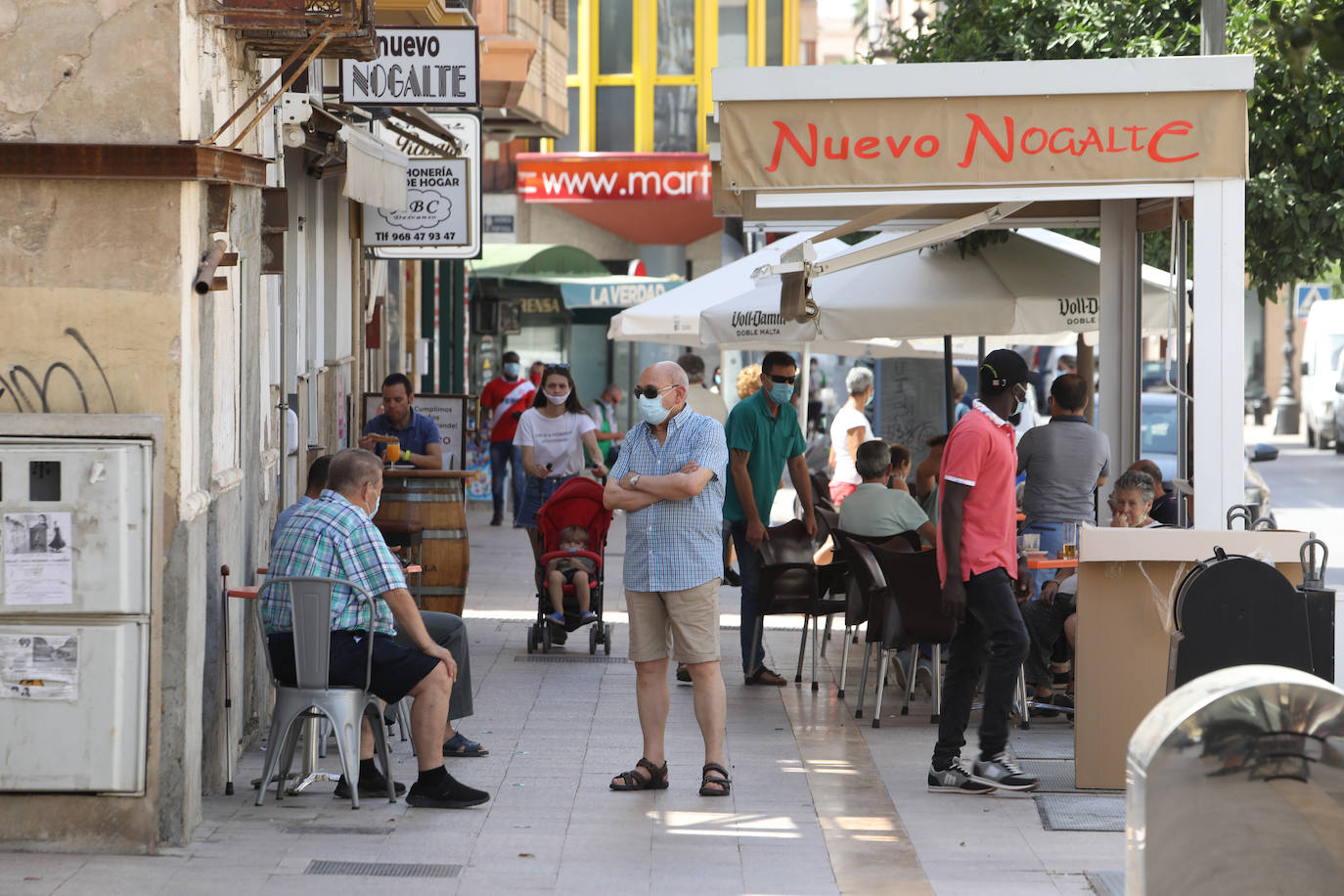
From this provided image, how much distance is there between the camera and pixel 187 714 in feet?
20.3

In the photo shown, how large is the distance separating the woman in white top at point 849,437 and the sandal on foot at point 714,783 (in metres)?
6.67

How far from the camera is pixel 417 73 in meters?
10.2

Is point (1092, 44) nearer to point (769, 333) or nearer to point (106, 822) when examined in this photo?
point (769, 333)

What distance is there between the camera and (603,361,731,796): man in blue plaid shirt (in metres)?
A: 7.20

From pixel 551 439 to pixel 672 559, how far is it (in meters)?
5.29

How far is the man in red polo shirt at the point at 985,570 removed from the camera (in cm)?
716

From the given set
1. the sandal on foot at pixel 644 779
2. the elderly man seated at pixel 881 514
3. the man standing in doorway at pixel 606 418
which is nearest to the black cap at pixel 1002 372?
the sandal on foot at pixel 644 779

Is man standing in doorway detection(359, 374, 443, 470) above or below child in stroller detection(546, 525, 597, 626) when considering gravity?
above

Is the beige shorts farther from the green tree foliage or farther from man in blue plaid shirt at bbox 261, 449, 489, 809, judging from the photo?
the green tree foliage

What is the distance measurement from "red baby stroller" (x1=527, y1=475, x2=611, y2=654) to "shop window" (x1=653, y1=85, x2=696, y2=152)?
2412 cm

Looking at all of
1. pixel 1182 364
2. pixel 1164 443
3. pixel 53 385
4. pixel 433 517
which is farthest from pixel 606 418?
pixel 53 385

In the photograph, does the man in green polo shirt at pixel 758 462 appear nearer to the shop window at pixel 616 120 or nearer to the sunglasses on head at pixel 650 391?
the sunglasses on head at pixel 650 391

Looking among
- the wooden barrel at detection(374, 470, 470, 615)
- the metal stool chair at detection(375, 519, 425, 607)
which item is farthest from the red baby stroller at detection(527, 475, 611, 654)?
the metal stool chair at detection(375, 519, 425, 607)

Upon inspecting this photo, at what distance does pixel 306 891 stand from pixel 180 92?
8.94 ft
